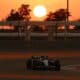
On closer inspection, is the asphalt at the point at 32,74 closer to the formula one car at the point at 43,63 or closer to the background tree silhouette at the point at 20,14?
the formula one car at the point at 43,63

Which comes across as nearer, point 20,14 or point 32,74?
point 32,74

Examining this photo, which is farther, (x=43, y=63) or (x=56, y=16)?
(x=56, y=16)

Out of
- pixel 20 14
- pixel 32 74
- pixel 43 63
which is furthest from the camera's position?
pixel 20 14

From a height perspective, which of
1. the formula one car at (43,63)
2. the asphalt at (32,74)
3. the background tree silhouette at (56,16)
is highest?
the background tree silhouette at (56,16)

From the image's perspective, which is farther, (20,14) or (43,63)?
(20,14)

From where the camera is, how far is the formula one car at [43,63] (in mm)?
17797

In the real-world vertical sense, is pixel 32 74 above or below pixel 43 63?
below

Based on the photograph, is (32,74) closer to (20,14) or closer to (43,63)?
(43,63)

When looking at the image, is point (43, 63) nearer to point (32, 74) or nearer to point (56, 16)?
point (32, 74)

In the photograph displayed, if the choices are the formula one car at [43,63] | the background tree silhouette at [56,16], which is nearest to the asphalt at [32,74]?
the formula one car at [43,63]

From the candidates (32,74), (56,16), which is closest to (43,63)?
(32,74)

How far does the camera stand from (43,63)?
18.0 m

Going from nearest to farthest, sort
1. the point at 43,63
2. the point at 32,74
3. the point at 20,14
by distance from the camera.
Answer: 1. the point at 32,74
2. the point at 43,63
3. the point at 20,14

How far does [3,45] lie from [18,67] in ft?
52.3
